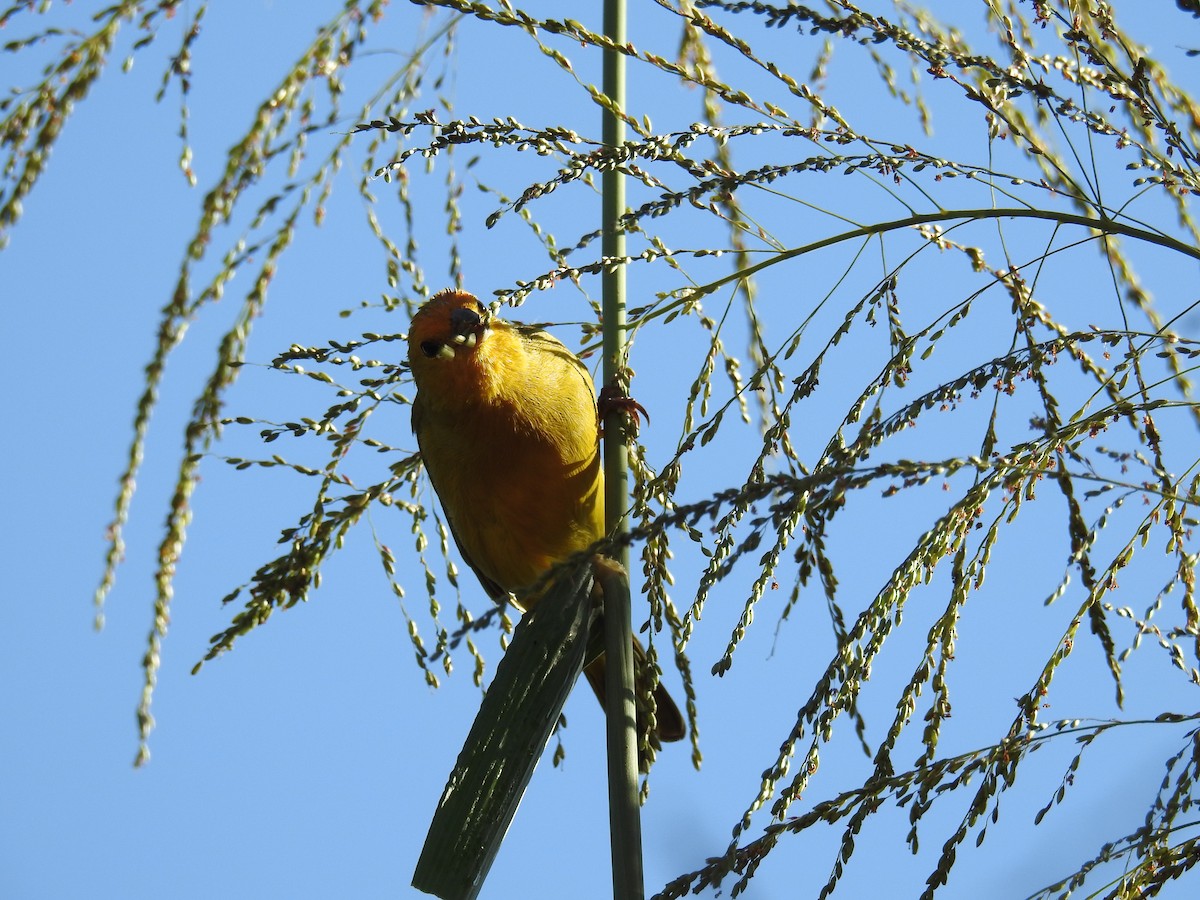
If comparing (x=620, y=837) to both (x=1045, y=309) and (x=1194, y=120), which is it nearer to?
(x=1045, y=309)

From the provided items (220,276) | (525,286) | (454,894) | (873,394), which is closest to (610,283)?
(525,286)

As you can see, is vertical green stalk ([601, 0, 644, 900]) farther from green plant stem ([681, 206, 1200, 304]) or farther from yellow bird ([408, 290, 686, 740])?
yellow bird ([408, 290, 686, 740])

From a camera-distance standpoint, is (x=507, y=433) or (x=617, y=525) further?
(x=507, y=433)

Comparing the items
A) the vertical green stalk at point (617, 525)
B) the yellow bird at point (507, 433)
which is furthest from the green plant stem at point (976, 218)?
the yellow bird at point (507, 433)

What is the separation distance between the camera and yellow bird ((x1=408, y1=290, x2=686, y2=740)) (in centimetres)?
317

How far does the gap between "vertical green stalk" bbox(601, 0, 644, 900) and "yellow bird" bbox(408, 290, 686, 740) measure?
980 mm

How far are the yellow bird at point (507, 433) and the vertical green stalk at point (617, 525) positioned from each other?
98 cm

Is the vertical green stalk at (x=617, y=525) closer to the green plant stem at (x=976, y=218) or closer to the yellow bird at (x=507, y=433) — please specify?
the green plant stem at (x=976, y=218)

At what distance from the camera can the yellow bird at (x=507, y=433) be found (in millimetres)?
3170

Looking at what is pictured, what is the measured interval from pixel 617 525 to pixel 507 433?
4.50ft

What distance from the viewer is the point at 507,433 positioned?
127 inches

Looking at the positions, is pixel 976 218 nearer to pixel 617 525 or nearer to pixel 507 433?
pixel 617 525

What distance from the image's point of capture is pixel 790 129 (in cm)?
161

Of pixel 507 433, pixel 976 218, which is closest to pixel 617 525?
pixel 976 218
